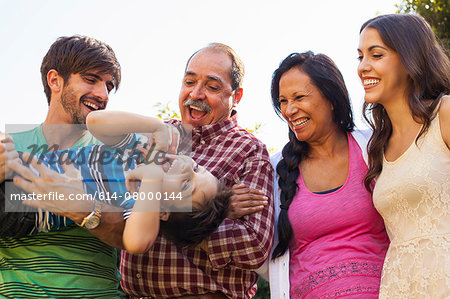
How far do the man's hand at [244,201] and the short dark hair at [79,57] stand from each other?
3.41 feet

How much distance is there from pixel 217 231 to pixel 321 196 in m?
0.71

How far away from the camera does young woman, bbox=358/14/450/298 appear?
2.42 meters

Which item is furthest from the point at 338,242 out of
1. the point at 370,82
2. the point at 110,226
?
the point at 110,226

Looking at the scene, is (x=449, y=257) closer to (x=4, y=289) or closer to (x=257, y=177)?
(x=257, y=177)

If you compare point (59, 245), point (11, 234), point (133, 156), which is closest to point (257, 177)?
point (133, 156)

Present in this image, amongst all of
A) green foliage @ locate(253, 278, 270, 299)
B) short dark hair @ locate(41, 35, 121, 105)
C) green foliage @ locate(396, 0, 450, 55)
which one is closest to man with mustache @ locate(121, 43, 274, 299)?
short dark hair @ locate(41, 35, 121, 105)

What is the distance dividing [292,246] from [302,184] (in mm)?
410

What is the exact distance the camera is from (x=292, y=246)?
306 centimetres

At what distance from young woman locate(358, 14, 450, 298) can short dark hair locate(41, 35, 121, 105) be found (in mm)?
1502

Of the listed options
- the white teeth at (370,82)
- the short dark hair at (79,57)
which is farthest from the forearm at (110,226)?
the white teeth at (370,82)

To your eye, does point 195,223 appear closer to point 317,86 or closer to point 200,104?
point 200,104

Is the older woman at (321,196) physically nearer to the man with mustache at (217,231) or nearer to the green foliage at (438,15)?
the man with mustache at (217,231)

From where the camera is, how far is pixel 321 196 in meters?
3.03

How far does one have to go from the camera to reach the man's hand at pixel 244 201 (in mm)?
2877
